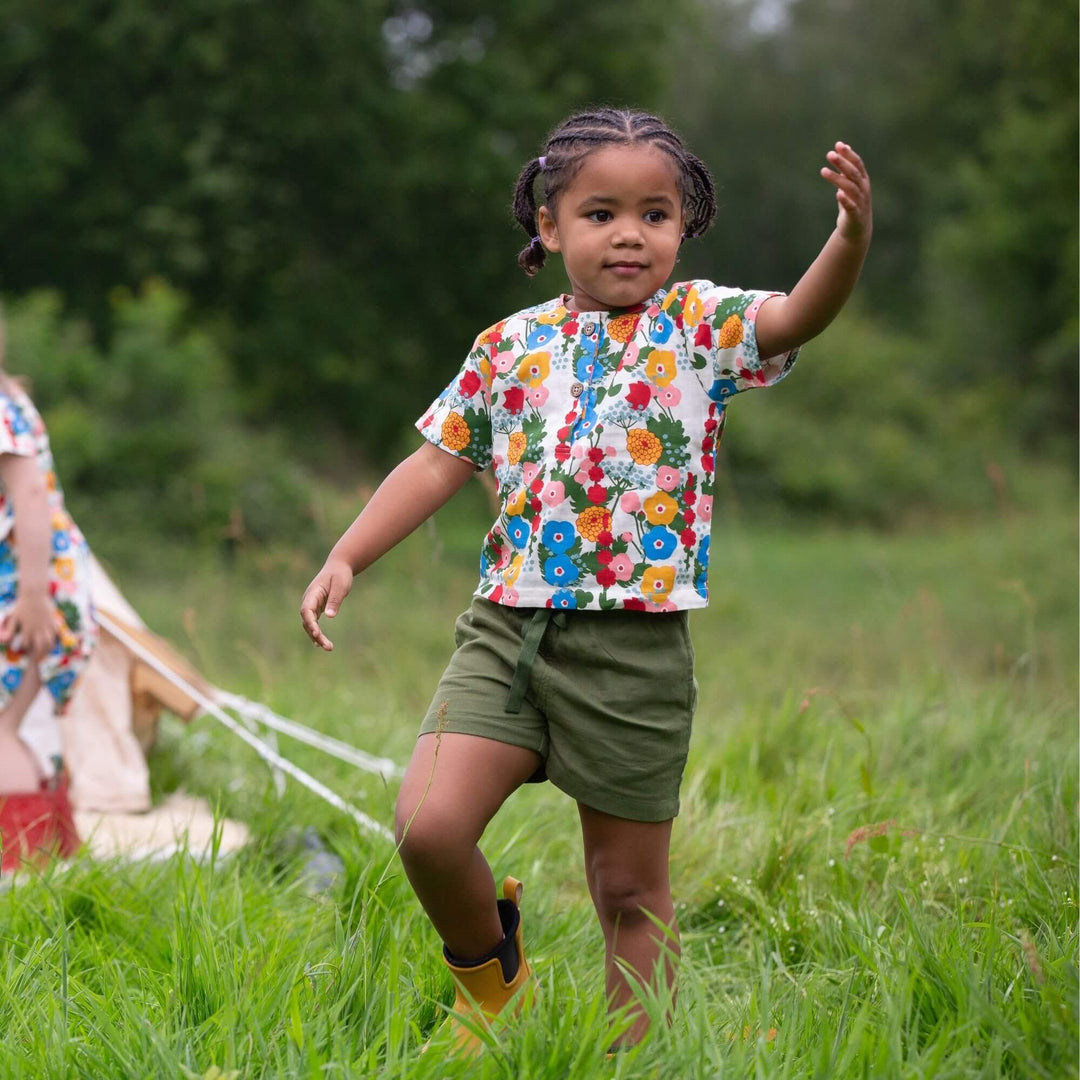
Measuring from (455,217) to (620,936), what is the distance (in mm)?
15169

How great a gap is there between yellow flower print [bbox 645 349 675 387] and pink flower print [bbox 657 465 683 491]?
15cm

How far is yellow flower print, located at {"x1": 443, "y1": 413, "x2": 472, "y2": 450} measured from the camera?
257 centimetres

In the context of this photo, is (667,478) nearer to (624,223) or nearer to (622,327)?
(622,327)

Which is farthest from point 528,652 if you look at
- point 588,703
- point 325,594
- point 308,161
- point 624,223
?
point 308,161

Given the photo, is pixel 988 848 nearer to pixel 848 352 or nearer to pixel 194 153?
pixel 194 153

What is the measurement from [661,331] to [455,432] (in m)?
0.43

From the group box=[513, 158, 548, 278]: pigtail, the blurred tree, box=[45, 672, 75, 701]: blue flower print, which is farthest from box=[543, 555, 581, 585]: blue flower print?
the blurred tree

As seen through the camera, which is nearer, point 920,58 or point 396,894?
point 396,894

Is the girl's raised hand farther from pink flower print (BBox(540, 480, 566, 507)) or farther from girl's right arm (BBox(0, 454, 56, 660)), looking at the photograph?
girl's right arm (BBox(0, 454, 56, 660))

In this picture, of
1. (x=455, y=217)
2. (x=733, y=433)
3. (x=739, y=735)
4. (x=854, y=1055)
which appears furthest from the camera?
(x=733, y=433)

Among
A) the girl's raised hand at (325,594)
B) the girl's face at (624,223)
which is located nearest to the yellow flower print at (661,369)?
the girl's face at (624,223)

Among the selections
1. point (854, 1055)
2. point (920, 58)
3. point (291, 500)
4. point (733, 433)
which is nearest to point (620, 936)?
point (854, 1055)

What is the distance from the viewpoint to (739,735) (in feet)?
13.6

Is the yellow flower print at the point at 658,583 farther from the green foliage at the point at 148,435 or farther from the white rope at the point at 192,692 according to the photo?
the green foliage at the point at 148,435
